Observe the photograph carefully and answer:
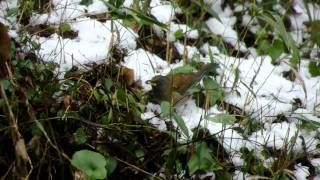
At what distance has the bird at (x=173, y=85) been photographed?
155 cm

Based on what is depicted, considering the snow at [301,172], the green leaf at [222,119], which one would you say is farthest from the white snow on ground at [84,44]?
the snow at [301,172]

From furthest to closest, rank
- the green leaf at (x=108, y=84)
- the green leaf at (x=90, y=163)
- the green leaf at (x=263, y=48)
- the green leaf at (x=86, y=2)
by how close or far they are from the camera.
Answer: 1. the green leaf at (x=263, y=48)
2. the green leaf at (x=86, y=2)
3. the green leaf at (x=108, y=84)
4. the green leaf at (x=90, y=163)

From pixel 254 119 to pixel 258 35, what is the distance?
634 millimetres

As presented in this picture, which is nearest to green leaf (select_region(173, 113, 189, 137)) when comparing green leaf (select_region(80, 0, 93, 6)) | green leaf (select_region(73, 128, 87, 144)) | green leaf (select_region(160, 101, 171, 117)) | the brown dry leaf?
green leaf (select_region(160, 101, 171, 117))

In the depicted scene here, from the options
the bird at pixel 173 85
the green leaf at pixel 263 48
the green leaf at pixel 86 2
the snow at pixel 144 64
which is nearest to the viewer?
the bird at pixel 173 85

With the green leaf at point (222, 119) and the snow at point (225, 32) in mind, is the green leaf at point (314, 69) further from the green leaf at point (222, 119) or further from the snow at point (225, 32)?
the green leaf at point (222, 119)

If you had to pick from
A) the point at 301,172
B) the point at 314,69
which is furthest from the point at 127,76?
the point at 314,69

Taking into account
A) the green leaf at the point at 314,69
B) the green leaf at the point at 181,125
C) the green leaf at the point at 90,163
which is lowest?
the green leaf at the point at 90,163

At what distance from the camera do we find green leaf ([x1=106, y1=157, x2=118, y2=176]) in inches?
48.5

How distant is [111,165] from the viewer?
1239 mm

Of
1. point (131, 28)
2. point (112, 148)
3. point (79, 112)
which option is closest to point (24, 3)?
point (131, 28)

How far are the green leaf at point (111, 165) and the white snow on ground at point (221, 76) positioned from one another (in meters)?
0.27

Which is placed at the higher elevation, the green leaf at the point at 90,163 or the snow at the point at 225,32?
the snow at the point at 225,32

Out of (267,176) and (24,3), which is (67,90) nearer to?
(24,3)
